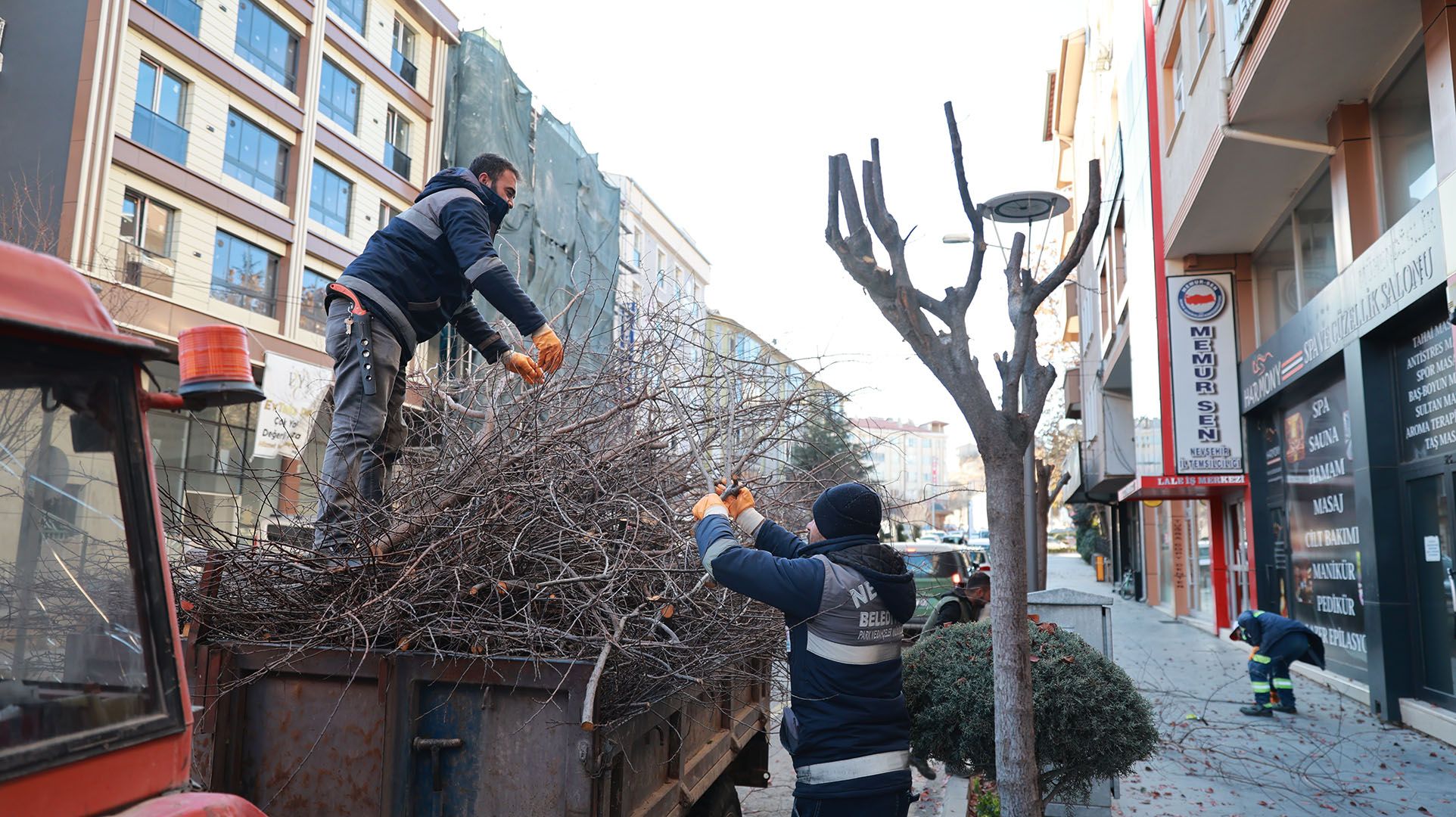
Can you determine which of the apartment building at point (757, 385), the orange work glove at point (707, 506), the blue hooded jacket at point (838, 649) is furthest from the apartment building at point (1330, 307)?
the orange work glove at point (707, 506)

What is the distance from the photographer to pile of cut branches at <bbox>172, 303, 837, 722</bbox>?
3.07 metres

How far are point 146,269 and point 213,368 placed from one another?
16748 mm

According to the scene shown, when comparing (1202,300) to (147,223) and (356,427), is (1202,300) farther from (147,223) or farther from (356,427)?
(147,223)

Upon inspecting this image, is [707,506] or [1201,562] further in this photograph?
[1201,562]

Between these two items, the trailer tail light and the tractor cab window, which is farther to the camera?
the trailer tail light

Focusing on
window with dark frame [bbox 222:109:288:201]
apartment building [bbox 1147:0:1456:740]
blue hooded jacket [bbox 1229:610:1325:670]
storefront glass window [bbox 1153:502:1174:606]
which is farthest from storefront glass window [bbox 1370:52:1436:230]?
window with dark frame [bbox 222:109:288:201]

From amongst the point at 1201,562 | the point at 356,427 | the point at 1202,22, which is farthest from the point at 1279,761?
the point at 1201,562

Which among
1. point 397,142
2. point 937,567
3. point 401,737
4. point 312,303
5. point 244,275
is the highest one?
point 397,142

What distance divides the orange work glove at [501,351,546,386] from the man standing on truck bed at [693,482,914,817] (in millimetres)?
1109

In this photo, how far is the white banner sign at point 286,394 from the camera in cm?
1775

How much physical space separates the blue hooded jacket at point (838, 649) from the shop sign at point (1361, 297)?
20.9ft

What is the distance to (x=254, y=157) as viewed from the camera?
748 inches

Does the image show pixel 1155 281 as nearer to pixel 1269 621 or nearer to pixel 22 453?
pixel 1269 621

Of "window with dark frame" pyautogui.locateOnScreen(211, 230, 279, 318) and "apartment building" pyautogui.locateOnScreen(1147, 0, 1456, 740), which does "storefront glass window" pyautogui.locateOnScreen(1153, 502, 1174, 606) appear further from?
"window with dark frame" pyautogui.locateOnScreen(211, 230, 279, 318)
